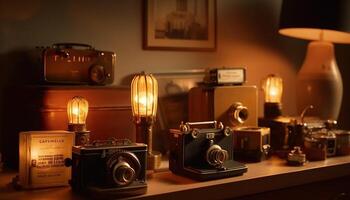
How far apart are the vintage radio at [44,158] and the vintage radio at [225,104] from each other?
0.59 meters

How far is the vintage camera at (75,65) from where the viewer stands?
1.35m

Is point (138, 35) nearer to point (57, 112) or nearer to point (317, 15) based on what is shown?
point (57, 112)

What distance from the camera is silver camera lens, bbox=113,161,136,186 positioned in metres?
1.07

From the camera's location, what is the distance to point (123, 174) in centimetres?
108

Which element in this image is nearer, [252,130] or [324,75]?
[252,130]

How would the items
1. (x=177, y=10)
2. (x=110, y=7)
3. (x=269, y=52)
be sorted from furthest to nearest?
1. (x=269, y=52)
2. (x=177, y=10)
3. (x=110, y=7)

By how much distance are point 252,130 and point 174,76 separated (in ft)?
1.41

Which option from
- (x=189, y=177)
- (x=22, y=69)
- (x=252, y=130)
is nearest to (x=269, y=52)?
(x=252, y=130)

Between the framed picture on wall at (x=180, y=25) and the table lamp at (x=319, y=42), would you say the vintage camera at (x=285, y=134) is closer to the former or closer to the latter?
the table lamp at (x=319, y=42)

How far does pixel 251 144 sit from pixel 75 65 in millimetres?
668

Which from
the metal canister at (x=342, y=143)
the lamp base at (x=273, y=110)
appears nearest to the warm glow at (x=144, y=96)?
the lamp base at (x=273, y=110)

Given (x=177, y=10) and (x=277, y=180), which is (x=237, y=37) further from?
(x=277, y=180)

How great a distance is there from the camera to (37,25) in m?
1.49

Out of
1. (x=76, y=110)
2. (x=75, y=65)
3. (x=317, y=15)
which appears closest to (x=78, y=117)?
(x=76, y=110)
